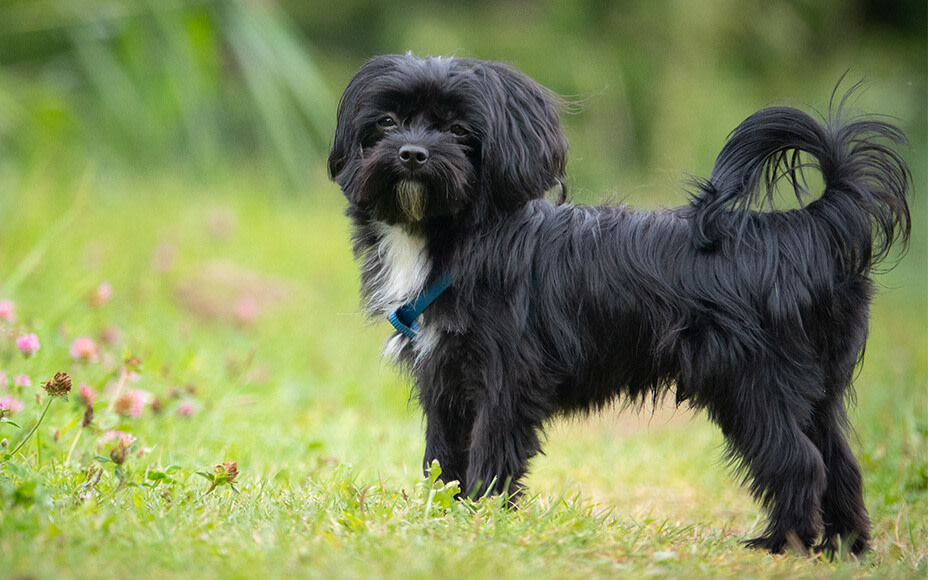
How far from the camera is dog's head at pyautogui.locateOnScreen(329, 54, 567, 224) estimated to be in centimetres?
330

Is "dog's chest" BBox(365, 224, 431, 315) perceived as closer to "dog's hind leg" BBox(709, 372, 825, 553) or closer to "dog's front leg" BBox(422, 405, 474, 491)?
"dog's front leg" BBox(422, 405, 474, 491)

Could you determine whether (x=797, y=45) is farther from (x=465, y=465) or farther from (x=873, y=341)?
(x=465, y=465)

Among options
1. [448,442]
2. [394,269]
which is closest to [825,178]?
[394,269]

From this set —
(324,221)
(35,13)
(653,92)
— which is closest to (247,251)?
(324,221)

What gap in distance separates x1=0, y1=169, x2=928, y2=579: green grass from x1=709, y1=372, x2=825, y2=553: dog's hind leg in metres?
0.14

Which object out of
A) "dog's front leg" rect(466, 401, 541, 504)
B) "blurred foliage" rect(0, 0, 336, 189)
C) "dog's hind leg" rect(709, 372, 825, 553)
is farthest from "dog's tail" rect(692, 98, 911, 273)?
"blurred foliage" rect(0, 0, 336, 189)

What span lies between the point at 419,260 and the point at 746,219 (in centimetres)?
121

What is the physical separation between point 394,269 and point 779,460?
1545mm

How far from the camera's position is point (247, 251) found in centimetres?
854

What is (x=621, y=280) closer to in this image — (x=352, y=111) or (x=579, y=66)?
(x=352, y=111)

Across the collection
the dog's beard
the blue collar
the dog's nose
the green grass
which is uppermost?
the dog's nose

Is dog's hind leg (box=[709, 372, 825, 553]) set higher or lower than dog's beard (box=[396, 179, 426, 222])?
lower

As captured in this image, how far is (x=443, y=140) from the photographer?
3330 mm

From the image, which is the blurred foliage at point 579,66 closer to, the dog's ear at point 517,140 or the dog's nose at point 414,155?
the dog's ear at point 517,140
